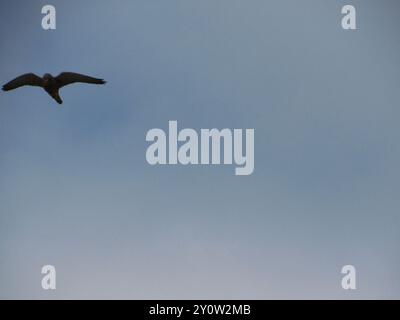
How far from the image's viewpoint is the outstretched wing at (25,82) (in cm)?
330

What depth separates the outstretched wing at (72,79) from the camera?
10.8 feet

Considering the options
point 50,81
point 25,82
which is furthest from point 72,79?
point 25,82

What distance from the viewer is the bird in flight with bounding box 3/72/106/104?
10.8 ft

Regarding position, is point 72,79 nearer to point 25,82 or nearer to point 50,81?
point 50,81

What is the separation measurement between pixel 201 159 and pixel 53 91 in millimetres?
644

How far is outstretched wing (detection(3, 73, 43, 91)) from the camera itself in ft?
10.8

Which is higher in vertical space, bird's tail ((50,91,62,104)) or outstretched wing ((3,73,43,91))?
outstretched wing ((3,73,43,91))

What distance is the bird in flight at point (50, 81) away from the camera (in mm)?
3285

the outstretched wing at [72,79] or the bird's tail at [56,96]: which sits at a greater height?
the outstretched wing at [72,79]

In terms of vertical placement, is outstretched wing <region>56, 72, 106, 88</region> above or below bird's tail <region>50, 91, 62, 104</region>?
above

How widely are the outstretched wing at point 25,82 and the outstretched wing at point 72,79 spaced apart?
0.26 ft
